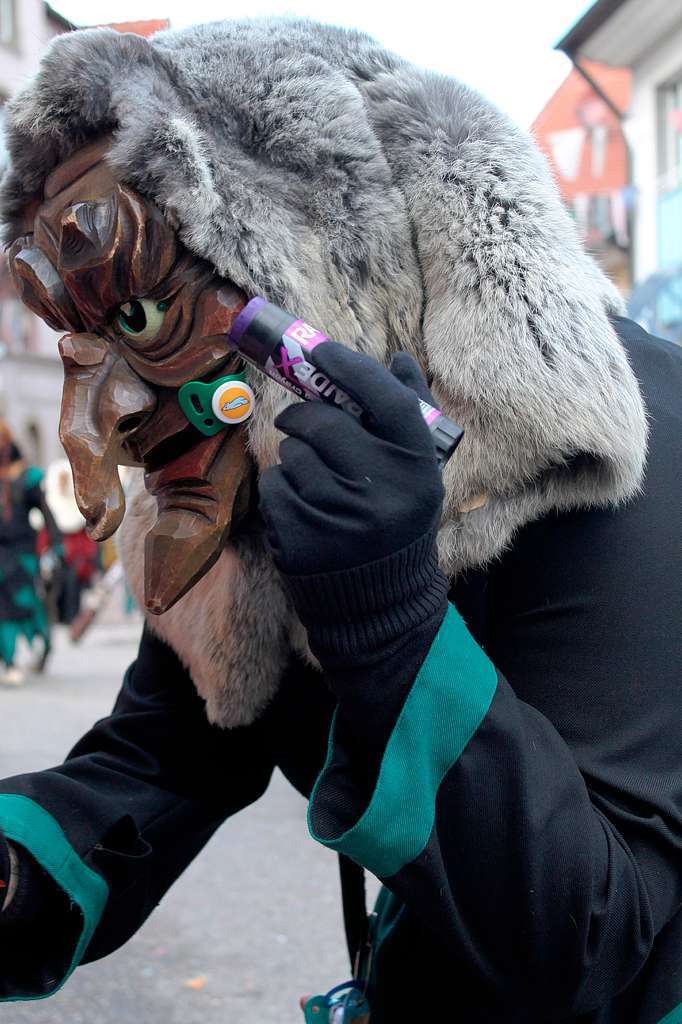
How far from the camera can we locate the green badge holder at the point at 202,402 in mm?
1256

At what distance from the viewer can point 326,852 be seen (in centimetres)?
409

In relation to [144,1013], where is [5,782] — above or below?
above

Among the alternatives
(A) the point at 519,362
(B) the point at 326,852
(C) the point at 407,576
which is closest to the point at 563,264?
(A) the point at 519,362

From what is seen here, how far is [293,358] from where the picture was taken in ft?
3.58

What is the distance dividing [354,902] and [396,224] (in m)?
0.86

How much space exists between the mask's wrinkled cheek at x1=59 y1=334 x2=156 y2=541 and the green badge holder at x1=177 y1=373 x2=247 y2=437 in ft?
0.15

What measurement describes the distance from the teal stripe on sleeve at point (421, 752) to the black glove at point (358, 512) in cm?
5

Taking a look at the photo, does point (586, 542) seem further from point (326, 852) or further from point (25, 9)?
point (25, 9)

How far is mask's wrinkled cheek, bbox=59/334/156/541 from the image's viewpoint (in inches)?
49.7

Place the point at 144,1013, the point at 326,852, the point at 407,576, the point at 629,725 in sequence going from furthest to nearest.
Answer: the point at 326,852, the point at 144,1013, the point at 629,725, the point at 407,576

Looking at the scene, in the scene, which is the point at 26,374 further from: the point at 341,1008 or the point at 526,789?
the point at 526,789

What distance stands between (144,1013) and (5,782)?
1.66 metres

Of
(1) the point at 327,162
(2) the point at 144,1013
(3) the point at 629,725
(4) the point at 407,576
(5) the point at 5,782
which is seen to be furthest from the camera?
(2) the point at 144,1013

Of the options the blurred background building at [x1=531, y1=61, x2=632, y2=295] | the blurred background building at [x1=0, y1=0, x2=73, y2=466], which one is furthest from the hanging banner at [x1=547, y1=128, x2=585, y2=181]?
the blurred background building at [x1=0, y1=0, x2=73, y2=466]
